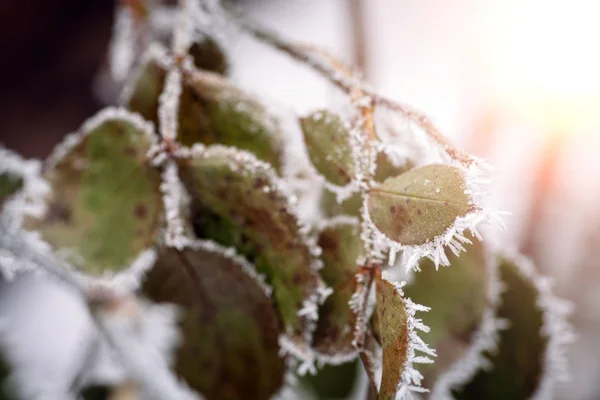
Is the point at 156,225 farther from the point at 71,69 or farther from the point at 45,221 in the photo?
the point at 71,69

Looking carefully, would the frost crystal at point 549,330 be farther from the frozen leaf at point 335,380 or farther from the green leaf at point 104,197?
the green leaf at point 104,197

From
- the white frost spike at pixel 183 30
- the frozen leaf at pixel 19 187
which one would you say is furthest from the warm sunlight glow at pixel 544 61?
the frozen leaf at pixel 19 187

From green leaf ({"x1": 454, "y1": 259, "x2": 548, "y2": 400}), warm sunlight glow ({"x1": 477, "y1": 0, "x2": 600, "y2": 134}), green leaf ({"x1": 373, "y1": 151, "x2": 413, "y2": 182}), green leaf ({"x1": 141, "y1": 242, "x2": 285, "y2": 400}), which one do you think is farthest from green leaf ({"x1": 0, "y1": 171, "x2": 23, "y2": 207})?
warm sunlight glow ({"x1": 477, "y1": 0, "x2": 600, "y2": 134})

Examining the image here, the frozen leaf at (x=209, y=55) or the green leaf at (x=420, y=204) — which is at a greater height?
the frozen leaf at (x=209, y=55)

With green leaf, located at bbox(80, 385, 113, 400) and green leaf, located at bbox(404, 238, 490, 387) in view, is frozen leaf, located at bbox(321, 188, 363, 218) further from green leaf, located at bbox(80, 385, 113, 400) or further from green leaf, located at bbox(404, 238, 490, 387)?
green leaf, located at bbox(80, 385, 113, 400)

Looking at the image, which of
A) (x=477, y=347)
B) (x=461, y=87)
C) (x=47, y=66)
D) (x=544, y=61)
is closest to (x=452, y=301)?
(x=477, y=347)

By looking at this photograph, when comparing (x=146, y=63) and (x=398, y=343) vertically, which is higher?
(x=146, y=63)

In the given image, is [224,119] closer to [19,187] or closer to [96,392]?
[19,187]

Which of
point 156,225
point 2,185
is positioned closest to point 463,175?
point 156,225
